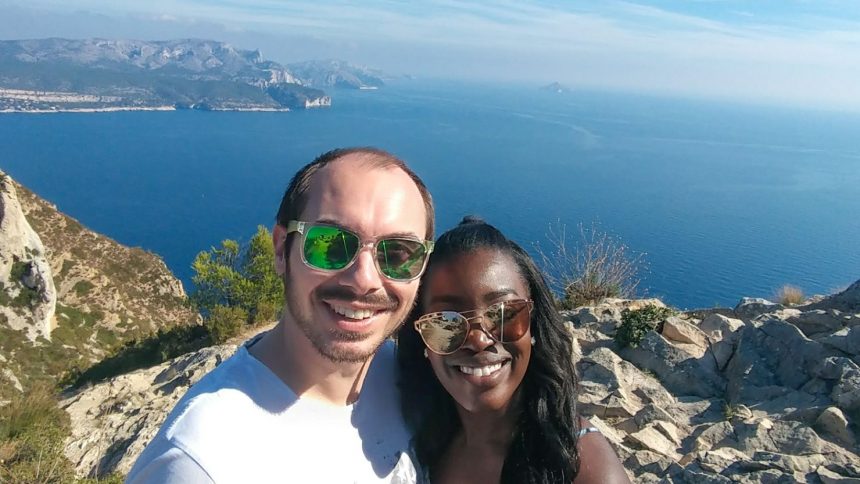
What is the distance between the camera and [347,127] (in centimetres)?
12212

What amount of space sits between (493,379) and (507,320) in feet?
0.93

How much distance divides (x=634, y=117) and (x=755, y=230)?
404 feet

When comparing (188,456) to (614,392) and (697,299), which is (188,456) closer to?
(614,392)

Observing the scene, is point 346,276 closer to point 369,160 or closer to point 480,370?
point 369,160

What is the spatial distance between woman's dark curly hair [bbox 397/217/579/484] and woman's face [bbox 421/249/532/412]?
49mm

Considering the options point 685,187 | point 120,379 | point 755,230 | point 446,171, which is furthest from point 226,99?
point 120,379

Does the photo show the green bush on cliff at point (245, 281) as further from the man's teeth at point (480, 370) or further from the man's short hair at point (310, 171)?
the man's short hair at point (310, 171)

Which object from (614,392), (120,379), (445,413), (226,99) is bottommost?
(226,99)

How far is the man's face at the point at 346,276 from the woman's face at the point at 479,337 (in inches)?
17.4

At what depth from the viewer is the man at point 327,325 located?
6.44 feet

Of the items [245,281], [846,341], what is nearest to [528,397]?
[846,341]

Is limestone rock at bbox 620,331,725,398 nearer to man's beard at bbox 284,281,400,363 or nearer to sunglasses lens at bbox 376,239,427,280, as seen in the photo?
sunglasses lens at bbox 376,239,427,280

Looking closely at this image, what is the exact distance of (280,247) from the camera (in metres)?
2.23

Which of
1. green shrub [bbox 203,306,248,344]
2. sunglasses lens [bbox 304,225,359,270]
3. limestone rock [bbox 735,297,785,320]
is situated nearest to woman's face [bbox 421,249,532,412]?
sunglasses lens [bbox 304,225,359,270]
